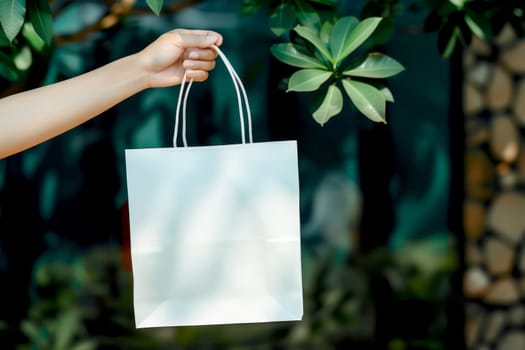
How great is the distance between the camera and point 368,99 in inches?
63.6

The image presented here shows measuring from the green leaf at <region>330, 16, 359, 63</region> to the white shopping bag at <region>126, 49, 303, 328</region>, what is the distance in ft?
1.33

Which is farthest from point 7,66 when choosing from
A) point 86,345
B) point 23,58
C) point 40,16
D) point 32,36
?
point 86,345

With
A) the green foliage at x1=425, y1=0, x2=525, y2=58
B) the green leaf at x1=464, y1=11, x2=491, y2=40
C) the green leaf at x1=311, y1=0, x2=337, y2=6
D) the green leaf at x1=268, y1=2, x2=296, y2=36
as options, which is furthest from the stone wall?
the green leaf at x1=268, y1=2, x2=296, y2=36

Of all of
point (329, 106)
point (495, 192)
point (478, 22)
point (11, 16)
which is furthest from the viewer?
point (495, 192)

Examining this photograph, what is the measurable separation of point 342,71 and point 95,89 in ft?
2.09

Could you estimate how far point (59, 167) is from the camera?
3213mm

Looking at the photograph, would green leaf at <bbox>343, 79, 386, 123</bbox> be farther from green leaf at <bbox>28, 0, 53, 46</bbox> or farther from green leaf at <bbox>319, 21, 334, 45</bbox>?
green leaf at <bbox>28, 0, 53, 46</bbox>

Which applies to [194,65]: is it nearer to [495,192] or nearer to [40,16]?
[40,16]

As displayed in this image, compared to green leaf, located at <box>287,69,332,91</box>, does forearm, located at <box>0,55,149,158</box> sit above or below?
below

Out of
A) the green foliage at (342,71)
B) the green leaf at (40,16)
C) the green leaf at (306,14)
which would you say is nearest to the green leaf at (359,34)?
the green foliage at (342,71)

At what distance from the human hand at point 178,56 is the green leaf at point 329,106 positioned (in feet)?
1.02

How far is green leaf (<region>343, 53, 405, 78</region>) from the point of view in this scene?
1677mm

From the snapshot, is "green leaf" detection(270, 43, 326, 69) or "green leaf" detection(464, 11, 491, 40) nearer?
"green leaf" detection(270, 43, 326, 69)

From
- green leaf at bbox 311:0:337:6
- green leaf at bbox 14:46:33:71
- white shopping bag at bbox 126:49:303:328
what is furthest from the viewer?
green leaf at bbox 14:46:33:71
